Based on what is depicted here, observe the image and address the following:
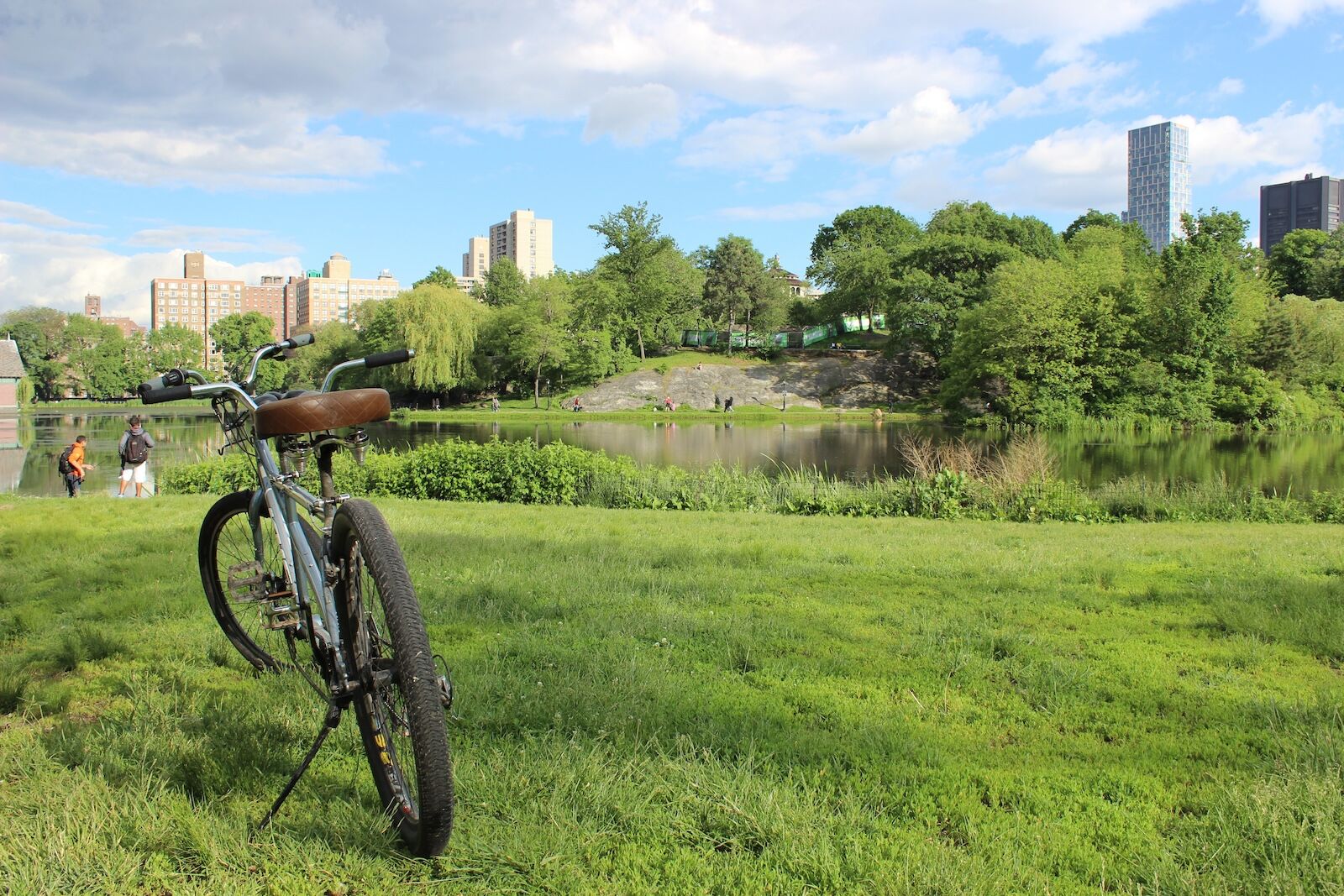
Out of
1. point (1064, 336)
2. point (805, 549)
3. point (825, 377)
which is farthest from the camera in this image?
point (825, 377)

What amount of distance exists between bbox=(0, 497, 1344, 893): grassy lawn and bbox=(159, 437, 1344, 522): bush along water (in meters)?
7.59

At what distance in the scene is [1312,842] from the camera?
245 cm

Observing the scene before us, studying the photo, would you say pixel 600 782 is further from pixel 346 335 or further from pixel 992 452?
pixel 346 335

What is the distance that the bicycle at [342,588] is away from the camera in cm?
244

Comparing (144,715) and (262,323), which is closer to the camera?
(144,715)

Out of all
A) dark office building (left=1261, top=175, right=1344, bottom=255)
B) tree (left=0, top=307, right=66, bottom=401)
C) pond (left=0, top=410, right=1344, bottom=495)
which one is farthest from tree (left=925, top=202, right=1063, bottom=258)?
dark office building (left=1261, top=175, right=1344, bottom=255)

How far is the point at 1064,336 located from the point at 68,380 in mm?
107621

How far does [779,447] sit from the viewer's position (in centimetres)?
3478

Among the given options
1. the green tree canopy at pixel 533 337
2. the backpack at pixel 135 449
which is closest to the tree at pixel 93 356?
the green tree canopy at pixel 533 337

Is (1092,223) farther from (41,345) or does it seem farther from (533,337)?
(41,345)

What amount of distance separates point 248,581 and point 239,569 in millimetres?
173

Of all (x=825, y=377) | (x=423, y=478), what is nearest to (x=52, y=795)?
(x=423, y=478)

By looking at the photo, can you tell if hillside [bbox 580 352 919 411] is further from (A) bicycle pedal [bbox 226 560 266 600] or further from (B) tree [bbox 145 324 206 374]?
(B) tree [bbox 145 324 206 374]

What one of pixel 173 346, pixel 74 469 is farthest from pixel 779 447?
pixel 173 346
